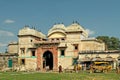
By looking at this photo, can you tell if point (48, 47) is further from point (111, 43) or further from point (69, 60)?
point (111, 43)

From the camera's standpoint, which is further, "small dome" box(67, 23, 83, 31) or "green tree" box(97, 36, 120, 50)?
"green tree" box(97, 36, 120, 50)

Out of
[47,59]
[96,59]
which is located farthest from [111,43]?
[96,59]

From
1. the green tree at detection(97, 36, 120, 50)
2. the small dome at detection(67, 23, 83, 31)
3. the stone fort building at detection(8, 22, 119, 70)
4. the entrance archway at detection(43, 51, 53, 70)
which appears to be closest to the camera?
the stone fort building at detection(8, 22, 119, 70)

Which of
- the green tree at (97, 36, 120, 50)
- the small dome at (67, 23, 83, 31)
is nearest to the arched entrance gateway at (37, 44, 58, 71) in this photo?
the small dome at (67, 23, 83, 31)

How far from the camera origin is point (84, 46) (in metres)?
54.9

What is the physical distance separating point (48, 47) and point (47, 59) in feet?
14.9

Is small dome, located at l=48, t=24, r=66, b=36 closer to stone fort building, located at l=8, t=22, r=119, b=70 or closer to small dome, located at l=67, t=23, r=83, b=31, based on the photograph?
stone fort building, located at l=8, t=22, r=119, b=70

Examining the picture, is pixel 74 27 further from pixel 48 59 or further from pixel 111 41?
pixel 111 41

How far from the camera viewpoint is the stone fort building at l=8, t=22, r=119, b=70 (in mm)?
54409

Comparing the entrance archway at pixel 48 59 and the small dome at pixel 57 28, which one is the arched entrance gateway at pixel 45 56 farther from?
the small dome at pixel 57 28

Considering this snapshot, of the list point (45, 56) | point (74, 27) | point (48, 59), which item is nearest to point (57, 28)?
point (74, 27)

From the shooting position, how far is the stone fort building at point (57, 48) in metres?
54.4

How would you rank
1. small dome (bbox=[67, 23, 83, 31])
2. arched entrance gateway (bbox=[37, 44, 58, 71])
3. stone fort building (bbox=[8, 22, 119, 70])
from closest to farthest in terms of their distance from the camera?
stone fort building (bbox=[8, 22, 119, 70]) → small dome (bbox=[67, 23, 83, 31]) → arched entrance gateway (bbox=[37, 44, 58, 71])

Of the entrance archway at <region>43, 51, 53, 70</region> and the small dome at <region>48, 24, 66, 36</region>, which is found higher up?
the small dome at <region>48, 24, 66, 36</region>
